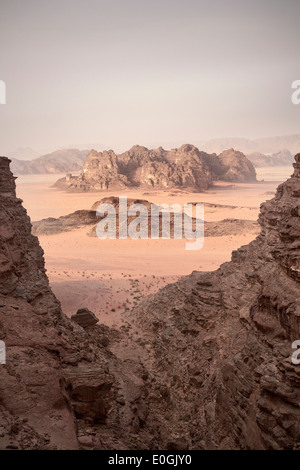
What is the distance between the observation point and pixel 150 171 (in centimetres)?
8244

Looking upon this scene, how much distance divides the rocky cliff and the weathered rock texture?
216ft

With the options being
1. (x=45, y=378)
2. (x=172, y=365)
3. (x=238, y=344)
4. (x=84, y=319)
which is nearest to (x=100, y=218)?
(x=84, y=319)

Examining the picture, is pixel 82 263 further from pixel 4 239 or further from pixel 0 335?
pixel 0 335

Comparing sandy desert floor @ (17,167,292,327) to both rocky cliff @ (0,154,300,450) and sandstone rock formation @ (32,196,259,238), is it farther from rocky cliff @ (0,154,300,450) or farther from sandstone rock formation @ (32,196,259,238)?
rocky cliff @ (0,154,300,450)

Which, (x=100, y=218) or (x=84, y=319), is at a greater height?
(x=100, y=218)

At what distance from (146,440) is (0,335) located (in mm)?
5047

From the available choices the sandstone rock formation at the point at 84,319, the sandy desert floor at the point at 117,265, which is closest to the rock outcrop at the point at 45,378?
the sandstone rock formation at the point at 84,319

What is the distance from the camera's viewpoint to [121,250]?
37438mm

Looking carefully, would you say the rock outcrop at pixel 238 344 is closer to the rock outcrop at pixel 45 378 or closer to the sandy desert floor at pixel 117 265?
the rock outcrop at pixel 45 378

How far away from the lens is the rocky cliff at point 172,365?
7.37m

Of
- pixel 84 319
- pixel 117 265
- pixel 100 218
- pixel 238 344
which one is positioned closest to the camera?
pixel 238 344

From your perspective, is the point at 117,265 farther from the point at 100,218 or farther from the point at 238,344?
the point at 238,344

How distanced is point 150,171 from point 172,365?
70452 millimetres

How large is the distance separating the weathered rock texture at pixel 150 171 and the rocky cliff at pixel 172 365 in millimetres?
65919
